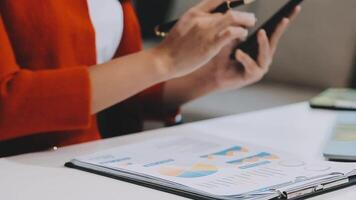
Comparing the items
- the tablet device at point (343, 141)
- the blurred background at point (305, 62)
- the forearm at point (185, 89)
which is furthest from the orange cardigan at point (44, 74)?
the blurred background at point (305, 62)

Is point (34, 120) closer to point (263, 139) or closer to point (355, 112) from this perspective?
point (263, 139)

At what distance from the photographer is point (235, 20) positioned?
95 cm

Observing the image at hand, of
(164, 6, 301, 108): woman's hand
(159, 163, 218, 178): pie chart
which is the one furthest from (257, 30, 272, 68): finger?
(159, 163, 218, 178): pie chart

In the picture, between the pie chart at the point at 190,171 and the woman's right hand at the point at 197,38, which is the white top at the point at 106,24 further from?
the pie chart at the point at 190,171

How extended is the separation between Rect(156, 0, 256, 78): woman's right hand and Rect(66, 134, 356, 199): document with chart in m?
0.13

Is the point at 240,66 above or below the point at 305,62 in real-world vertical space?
below

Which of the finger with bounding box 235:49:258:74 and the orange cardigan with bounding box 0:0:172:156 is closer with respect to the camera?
the orange cardigan with bounding box 0:0:172:156

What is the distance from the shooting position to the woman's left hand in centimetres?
112

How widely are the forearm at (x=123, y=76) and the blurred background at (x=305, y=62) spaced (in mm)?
805

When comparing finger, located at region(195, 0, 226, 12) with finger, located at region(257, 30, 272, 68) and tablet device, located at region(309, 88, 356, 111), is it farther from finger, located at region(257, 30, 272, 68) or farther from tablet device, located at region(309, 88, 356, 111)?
tablet device, located at region(309, 88, 356, 111)

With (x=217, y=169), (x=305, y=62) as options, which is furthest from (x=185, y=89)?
(x=305, y=62)

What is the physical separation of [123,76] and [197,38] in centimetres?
12

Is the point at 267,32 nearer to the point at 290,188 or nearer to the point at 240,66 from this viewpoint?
the point at 240,66

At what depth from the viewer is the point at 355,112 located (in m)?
1.23
